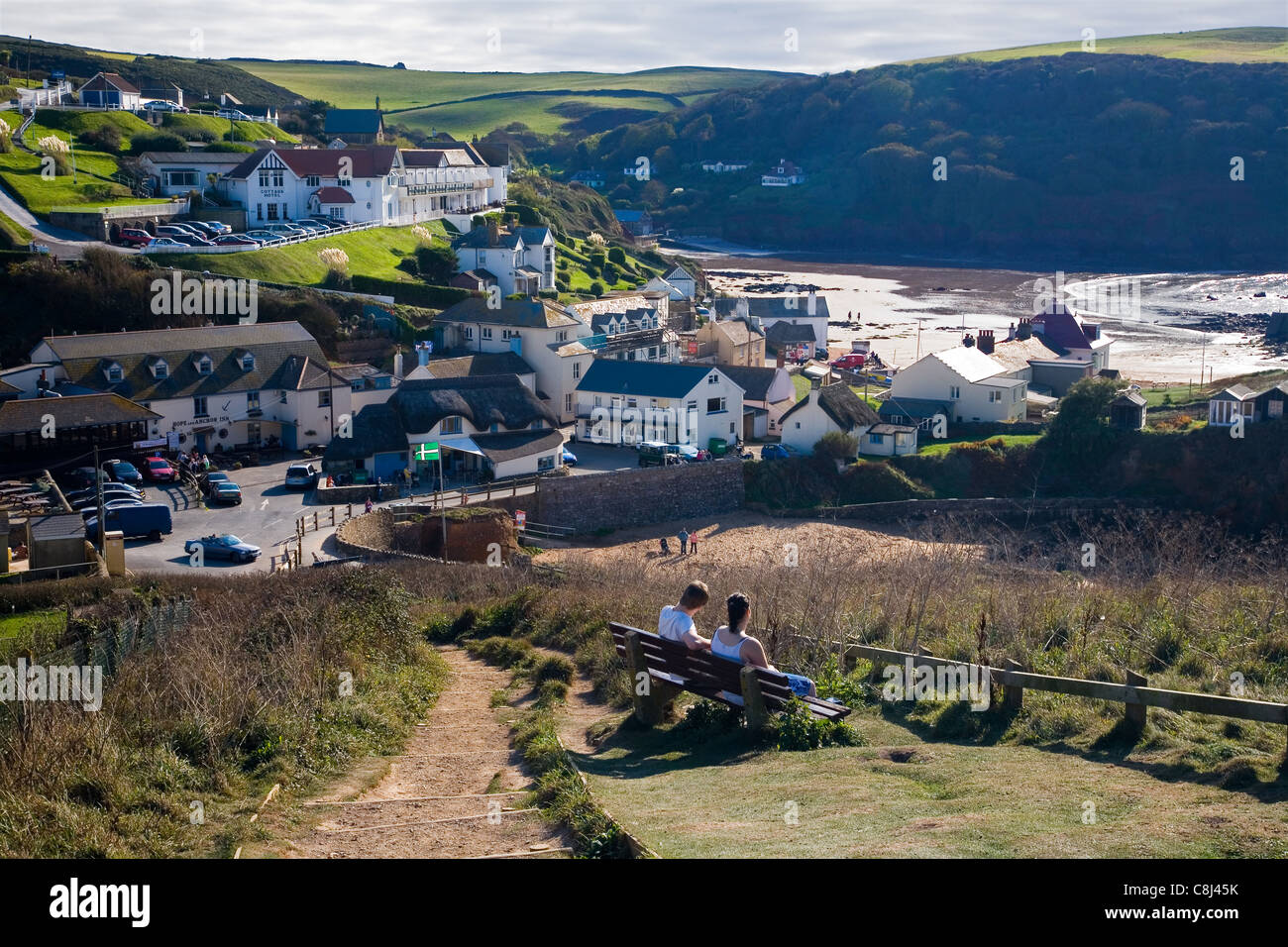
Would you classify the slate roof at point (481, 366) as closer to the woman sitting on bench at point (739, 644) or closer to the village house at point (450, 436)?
the village house at point (450, 436)

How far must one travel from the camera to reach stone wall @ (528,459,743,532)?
134ft

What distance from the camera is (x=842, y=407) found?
46938mm

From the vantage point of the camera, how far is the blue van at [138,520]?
109 feet

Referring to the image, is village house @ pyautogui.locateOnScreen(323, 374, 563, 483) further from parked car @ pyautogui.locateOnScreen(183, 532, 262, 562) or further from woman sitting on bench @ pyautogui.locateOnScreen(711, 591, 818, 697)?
woman sitting on bench @ pyautogui.locateOnScreen(711, 591, 818, 697)

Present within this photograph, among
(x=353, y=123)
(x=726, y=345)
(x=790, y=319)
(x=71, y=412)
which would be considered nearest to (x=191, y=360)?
(x=71, y=412)

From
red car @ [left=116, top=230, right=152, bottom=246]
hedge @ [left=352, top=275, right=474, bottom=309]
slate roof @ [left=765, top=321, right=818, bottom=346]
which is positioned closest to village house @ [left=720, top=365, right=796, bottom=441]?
slate roof @ [left=765, top=321, right=818, bottom=346]

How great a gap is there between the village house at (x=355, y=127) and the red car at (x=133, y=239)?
37.3 m

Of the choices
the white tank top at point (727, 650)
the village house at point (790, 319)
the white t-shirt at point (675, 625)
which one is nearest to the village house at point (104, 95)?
the village house at point (790, 319)

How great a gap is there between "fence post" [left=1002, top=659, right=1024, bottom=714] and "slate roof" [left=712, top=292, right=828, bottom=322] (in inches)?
2352

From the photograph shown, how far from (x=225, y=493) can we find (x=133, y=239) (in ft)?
86.3

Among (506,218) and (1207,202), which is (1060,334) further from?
(1207,202)

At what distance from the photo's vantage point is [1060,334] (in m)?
61.8
